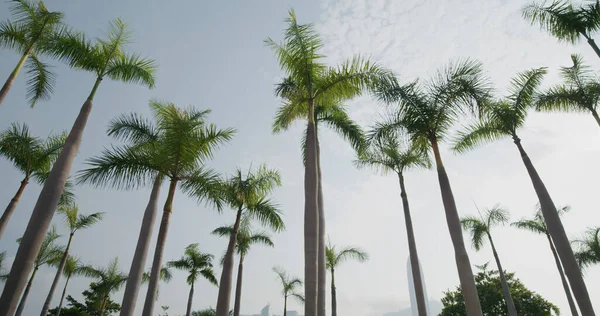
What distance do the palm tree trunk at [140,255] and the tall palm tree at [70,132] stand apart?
2.63m

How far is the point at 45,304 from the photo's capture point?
23.0 m

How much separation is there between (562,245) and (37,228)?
13884mm

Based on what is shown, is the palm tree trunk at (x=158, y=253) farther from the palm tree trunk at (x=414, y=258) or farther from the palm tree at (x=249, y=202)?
the palm tree trunk at (x=414, y=258)

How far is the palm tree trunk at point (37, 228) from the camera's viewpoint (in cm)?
692

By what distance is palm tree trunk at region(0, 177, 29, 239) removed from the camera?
11.8m

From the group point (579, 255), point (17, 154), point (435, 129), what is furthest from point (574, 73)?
point (17, 154)

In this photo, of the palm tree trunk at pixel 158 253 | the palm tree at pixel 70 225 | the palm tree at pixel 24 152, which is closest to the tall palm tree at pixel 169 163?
the palm tree trunk at pixel 158 253

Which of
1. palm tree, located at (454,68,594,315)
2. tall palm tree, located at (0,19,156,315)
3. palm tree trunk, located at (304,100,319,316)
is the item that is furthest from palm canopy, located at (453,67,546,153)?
tall palm tree, located at (0,19,156,315)

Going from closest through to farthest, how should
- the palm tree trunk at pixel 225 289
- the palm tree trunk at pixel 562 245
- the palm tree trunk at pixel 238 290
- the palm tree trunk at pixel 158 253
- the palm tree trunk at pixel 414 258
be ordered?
the palm tree trunk at pixel 562 245 → the palm tree trunk at pixel 158 253 → the palm tree trunk at pixel 225 289 → the palm tree trunk at pixel 414 258 → the palm tree trunk at pixel 238 290

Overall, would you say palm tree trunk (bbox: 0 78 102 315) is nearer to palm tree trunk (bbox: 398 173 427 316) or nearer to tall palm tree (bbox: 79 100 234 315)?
tall palm tree (bbox: 79 100 234 315)

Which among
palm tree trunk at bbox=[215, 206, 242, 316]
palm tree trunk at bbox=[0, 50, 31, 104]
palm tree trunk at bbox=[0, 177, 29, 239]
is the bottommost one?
palm tree trunk at bbox=[215, 206, 242, 316]

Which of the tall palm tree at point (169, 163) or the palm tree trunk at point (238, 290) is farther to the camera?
the palm tree trunk at point (238, 290)

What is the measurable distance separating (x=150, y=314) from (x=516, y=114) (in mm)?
13976

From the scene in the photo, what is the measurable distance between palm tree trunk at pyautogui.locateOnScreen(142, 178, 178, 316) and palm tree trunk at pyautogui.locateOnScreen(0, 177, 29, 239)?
6.32 m
